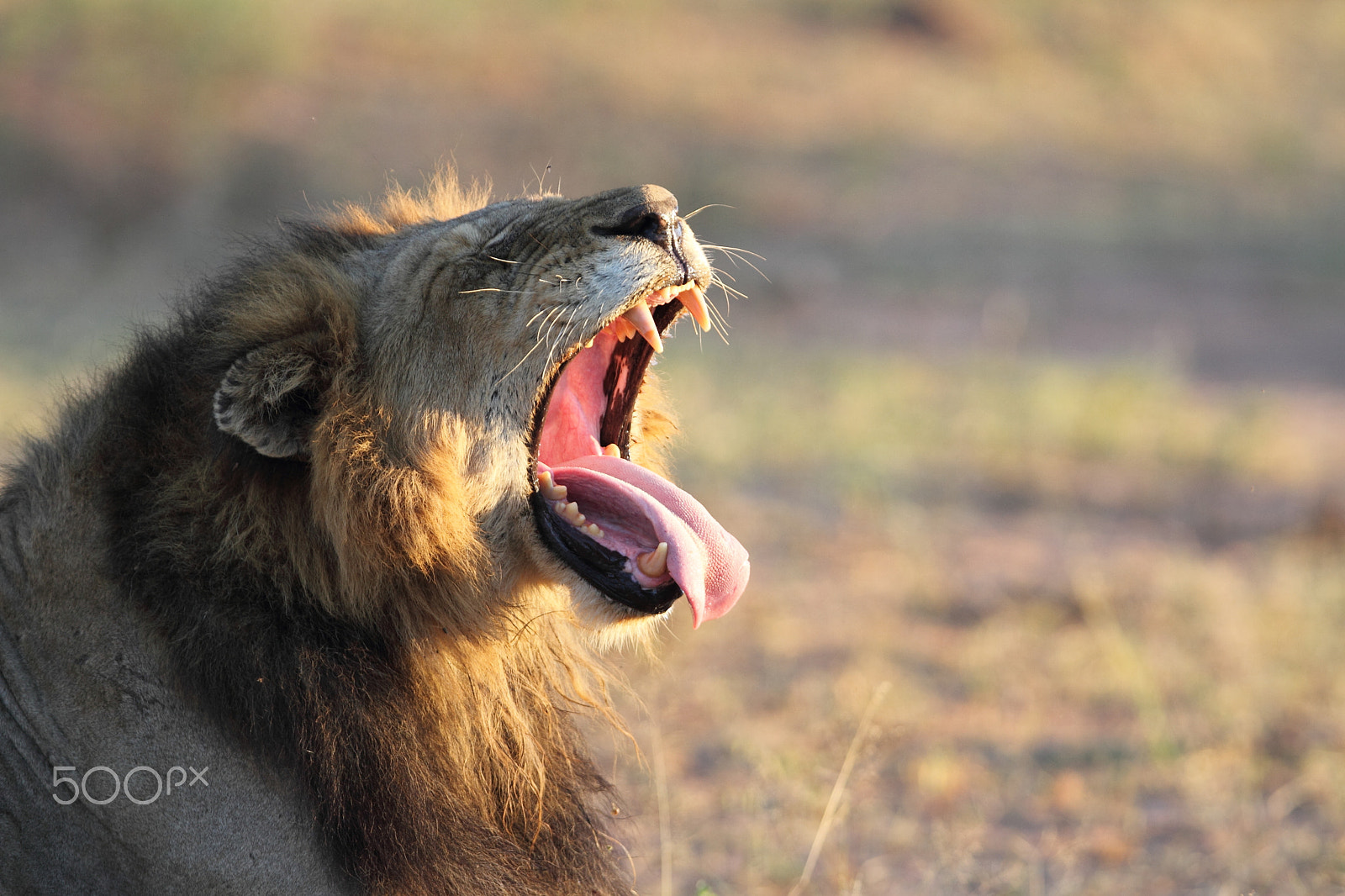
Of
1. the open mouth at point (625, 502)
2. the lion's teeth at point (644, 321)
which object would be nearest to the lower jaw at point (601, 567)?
the open mouth at point (625, 502)

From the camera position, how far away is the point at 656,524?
2.75 meters

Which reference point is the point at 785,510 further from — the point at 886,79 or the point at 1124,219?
the point at 886,79

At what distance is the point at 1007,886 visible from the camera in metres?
3.66

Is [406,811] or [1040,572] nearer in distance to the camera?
[406,811]

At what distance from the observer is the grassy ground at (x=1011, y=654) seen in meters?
3.99

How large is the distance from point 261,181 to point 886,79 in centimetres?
1083

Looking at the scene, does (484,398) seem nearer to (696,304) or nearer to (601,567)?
(601,567)

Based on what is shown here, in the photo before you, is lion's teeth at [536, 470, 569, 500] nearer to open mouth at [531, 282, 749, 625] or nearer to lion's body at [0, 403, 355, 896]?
open mouth at [531, 282, 749, 625]

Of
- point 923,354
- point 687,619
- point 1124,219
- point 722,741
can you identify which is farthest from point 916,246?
point 722,741

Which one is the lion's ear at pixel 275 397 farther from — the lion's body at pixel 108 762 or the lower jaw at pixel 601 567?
the lower jaw at pixel 601 567

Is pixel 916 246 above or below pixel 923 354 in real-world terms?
above

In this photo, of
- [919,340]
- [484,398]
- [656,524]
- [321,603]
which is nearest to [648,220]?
[484,398]

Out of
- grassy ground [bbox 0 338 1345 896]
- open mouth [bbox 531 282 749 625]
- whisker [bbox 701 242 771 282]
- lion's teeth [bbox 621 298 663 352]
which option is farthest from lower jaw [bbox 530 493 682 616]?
grassy ground [bbox 0 338 1345 896]

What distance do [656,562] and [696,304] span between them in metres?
0.58
